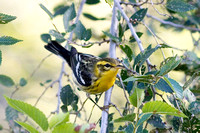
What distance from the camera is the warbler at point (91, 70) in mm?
2815

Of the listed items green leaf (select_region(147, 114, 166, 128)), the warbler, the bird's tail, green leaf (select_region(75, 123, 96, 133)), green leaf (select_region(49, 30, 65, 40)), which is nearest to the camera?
green leaf (select_region(75, 123, 96, 133))

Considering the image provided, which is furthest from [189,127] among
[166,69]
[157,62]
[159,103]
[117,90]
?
[117,90]

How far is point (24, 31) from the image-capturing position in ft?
22.0

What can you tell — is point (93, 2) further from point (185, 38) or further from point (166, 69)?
point (185, 38)

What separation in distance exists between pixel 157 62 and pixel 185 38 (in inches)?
66.6

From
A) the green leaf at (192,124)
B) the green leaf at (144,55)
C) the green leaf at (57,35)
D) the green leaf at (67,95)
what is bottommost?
the green leaf at (192,124)

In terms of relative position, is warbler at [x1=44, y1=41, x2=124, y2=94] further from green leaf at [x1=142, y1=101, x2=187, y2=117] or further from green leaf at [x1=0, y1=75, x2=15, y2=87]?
green leaf at [x1=142, y1=101, x2=187, y2=117]

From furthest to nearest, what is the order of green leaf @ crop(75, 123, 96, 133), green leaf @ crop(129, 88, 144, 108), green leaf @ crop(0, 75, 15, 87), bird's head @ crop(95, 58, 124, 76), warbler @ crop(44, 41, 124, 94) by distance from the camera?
green leaf @ crop(0, 75, 15, 87) < warbler @ crop(44, 41, 124, 94) < bird's head @ crop(95, 58, 124, 76) < green leaf @ crop(129, 88, 144, 108) < green leaf @ crop(75, 123, 96, 133)


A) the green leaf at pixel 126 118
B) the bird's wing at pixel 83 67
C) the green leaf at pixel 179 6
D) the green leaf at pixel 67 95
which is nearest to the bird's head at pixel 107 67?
the bird's wing at pixel 83 67

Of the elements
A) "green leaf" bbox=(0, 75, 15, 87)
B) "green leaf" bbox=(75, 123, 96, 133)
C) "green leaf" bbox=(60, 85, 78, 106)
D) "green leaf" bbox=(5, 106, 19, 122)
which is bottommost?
"green leaf" bbox=(75, 123, 96, 133)

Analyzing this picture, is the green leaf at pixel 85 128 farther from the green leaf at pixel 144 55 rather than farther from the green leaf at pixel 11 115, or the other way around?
the green leaf at pixel 11 115

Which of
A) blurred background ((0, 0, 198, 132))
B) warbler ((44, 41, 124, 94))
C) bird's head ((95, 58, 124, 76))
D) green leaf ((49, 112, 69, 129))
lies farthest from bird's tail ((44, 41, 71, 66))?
green leaf ((49, 112, 69, 129))

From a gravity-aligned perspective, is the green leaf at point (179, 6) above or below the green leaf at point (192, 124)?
above

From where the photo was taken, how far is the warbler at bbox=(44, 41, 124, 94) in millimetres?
2815
